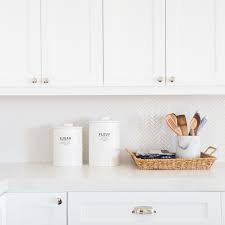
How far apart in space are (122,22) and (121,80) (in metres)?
0.33

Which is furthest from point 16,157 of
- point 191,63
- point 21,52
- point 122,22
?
point 191,63

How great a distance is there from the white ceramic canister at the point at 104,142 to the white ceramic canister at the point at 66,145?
0.11m

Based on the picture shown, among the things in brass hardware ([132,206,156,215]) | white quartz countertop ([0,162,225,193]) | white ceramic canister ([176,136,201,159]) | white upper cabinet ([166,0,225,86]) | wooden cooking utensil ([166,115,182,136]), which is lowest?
brass hardware ([132,206,156,215])

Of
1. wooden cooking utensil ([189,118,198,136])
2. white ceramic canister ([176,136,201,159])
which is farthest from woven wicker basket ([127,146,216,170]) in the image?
wooden cooking utensil ([189,118,198,136])

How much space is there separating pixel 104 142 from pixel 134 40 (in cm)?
61

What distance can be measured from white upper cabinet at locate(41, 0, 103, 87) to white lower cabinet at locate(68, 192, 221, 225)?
0.68m

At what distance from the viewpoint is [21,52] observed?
2.23 metres

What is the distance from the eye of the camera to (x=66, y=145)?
233 cm

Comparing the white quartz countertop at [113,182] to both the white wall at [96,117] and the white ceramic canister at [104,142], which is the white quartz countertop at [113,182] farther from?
the white wall at [96,117]

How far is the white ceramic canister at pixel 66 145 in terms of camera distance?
7.63ft

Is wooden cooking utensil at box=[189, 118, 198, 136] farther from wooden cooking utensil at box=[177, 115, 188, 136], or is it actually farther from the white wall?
the white wall

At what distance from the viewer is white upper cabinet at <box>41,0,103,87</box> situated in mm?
2225

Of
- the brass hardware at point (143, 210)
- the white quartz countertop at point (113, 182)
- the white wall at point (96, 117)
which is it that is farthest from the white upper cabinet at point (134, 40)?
the brass hardware at point (143, 210)

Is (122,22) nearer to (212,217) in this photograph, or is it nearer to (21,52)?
(21,52)
